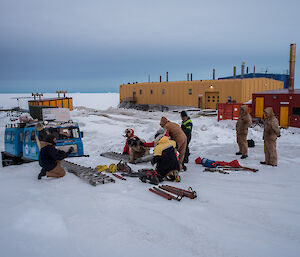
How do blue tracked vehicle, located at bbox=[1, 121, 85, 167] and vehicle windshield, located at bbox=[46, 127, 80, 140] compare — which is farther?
vehicle windshield, located at bbox=[46, 127, 80, 140]

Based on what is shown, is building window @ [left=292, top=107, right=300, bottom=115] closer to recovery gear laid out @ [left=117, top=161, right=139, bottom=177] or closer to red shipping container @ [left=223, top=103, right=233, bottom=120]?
red shipping container @ [left=223, top=103, right=233, bottom=120]

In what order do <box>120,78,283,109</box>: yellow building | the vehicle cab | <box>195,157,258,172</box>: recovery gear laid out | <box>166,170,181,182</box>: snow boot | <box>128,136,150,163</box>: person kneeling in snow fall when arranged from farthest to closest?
1. <box>120,78,283,109</box>: yellow building
2. the vehicle cab
3. <box>128,136,150,163</box>: person kneeling in snow
4. <box>195,157,258,172</box>: recovery gear laid out
5. <box>166,170,181,182</box>: snow boot

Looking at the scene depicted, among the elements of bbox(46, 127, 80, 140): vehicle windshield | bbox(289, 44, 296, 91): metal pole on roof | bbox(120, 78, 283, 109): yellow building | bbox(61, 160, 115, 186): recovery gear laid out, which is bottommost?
bbox(61, 160, 115, 186): recovery gear laid out

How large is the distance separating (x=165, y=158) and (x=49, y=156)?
3.09 meters

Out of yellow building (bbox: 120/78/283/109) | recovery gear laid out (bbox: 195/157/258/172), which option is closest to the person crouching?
recovery gear laid out (bbox: 195/157/258/172)

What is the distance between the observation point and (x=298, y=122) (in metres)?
19.2

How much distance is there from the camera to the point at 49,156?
670 cm

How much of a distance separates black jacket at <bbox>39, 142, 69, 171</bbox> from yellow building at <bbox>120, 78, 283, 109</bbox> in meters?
26.9

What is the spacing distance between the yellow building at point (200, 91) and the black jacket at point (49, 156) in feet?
88.4

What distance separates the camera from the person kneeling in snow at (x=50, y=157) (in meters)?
6.63

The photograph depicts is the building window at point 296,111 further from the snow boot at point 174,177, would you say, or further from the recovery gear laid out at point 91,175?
the recovery gear laid out at point 91,175

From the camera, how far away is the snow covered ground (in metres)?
3.46

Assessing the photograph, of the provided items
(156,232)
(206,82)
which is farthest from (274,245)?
(206,82)

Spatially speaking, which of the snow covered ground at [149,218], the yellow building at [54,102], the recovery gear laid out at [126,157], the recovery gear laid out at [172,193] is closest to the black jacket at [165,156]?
the snow covered ground at [149,218]
